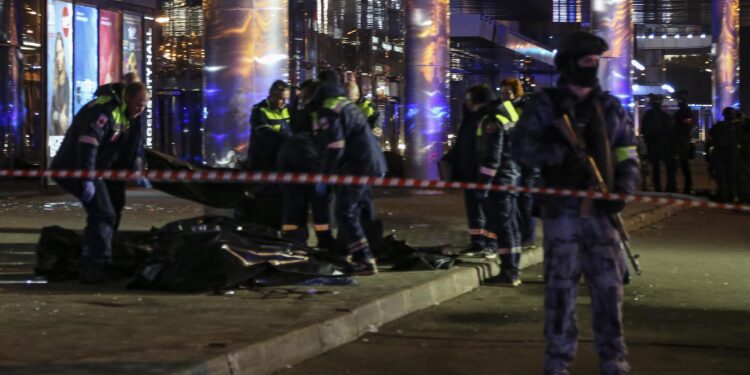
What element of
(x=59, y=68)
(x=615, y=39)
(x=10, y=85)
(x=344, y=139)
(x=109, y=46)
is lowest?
(x=344, y=139)

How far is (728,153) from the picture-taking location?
2236 cm

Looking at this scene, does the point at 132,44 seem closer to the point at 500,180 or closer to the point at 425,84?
the point at 425,84

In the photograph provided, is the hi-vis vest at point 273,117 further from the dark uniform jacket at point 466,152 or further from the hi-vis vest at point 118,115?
the hi-vis vest at point 118,115

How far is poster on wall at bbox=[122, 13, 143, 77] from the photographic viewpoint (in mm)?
22719

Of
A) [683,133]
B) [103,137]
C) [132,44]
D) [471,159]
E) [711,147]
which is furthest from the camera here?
[683,133]

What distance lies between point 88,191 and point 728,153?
575 inches

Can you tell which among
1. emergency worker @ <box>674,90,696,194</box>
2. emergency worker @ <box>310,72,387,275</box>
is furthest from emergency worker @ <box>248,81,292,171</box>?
emergency worker @ <box>674,90,696,194</box>

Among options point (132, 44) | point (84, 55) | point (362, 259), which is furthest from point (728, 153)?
point (362, 259)

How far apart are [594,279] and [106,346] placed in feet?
8.55

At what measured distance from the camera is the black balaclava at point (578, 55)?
663cm

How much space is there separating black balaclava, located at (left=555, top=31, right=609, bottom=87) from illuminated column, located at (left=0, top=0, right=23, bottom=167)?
15954 mm

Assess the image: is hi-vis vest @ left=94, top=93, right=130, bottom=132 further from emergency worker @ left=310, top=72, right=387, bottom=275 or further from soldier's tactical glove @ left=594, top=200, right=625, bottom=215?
soldier's tactical glove @ left=594, top=200, right=625, bottom=215

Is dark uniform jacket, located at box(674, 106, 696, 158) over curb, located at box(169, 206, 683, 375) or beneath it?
over

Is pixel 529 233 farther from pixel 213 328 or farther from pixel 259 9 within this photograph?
pixel 213 328
